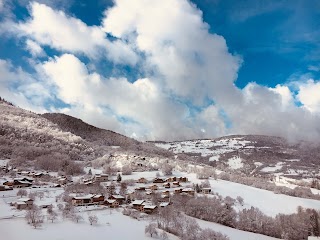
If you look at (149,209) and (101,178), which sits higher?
(101,178)

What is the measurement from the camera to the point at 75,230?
126 feet

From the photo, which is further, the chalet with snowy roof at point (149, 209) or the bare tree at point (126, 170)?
the bare tree at point (126, 170)

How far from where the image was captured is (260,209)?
223ft

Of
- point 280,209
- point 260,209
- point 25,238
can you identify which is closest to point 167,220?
point 25,238

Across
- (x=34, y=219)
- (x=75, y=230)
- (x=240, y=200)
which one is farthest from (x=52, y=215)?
(x=240, y=200)

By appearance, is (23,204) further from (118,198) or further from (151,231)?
(151,231)

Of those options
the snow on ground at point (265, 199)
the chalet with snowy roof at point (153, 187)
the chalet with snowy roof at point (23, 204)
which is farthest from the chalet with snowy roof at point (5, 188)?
the snow on ground at point (265, 199)

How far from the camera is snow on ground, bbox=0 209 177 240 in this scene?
34.6 m

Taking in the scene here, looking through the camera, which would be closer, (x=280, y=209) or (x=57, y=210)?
(x=57, y=210)

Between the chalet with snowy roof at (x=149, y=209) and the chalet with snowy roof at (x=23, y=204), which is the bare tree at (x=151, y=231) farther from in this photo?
the chalet with snowy roof at (x=23, y=204)

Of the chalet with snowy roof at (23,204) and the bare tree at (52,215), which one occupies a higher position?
the chalet with snowy roof at (23,204)

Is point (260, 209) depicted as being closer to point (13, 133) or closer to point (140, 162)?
point (140, 162)

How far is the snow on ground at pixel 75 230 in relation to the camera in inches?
1364

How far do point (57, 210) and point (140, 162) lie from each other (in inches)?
2992
